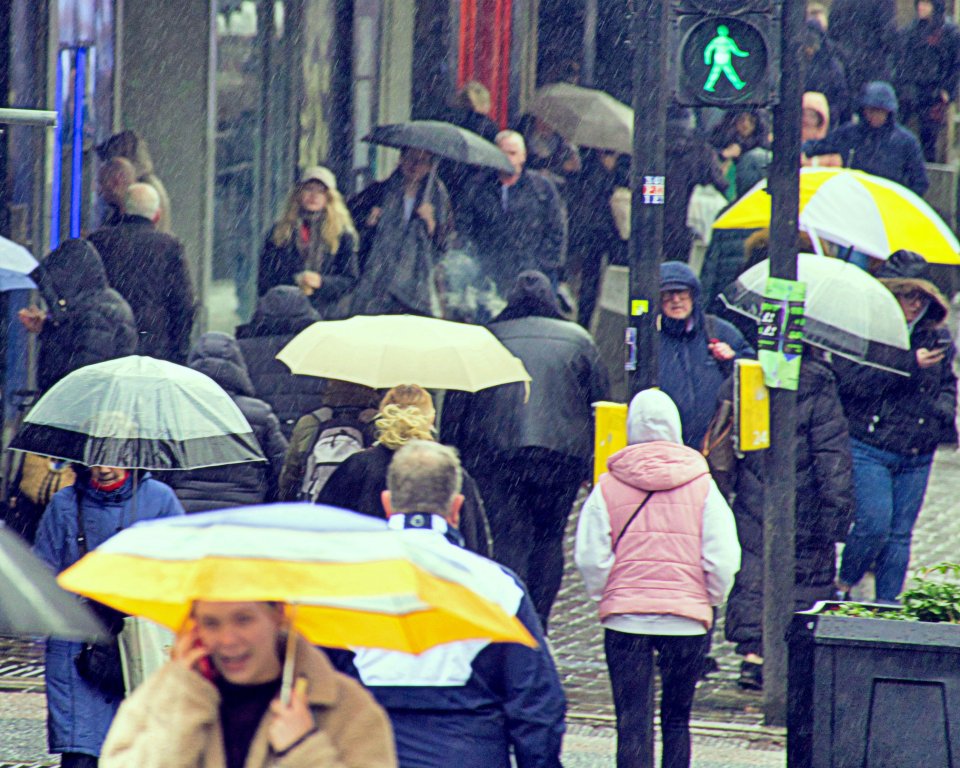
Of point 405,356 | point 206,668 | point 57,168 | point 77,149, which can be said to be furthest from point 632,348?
point 77,149

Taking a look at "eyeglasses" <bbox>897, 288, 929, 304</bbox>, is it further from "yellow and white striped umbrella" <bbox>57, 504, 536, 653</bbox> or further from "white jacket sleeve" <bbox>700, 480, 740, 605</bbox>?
"yellow and white striped umbrella" <bbox>57, 504, 536, 653</bbox>

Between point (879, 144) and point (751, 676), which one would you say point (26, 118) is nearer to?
point (751, 676)

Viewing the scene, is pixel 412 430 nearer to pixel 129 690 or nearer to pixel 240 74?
pixel 129 690

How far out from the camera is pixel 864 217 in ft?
37.0

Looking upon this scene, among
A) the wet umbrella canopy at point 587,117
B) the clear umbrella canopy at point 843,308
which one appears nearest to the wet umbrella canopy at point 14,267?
the clear umbrella canopy at point 843,308

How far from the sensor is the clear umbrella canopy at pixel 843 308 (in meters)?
10.2

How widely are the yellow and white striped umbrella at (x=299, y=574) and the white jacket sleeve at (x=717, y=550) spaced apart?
318 cm

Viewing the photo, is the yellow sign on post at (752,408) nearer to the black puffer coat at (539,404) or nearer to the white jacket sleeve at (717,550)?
the black puffer coat at (539,404)

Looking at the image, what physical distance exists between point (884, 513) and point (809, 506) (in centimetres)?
97

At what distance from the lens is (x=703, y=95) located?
921cm

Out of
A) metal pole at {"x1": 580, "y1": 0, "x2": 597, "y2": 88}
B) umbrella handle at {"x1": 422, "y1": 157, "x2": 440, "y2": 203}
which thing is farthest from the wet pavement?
metal pole at {"x1": 580, "y1": 0, "x2": 597, "y2": 88}

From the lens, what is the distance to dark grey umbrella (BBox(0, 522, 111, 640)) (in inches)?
165

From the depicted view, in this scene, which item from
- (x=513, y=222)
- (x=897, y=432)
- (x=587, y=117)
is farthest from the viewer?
(x=587, y=117)

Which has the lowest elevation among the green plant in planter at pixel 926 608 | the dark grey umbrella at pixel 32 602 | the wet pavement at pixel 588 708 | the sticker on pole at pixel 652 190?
the wet pavement at pixel 588 708
